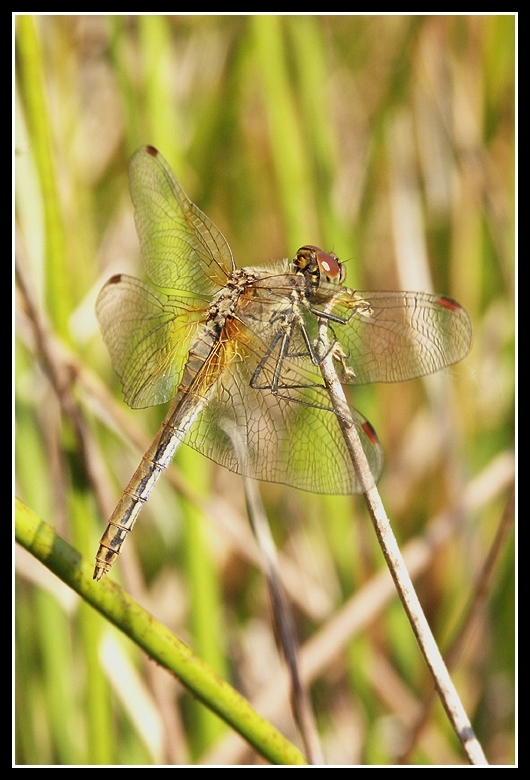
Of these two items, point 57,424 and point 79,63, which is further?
point 79,63

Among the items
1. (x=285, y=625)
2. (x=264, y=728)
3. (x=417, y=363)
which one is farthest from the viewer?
(x=417, y=363)

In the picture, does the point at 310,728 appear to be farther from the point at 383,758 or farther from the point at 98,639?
the point at 383,758

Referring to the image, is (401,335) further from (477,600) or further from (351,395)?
(351,395)

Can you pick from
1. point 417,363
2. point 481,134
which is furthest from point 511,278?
point 417,363

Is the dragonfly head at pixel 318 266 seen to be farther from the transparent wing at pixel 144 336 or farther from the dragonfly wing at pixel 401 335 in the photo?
the transparent wing at pixel 144 336

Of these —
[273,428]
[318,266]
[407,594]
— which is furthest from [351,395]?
[407,594]
